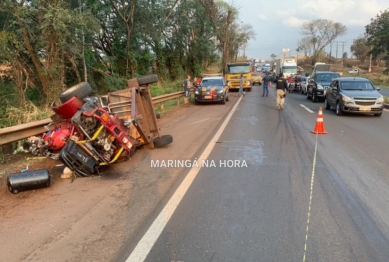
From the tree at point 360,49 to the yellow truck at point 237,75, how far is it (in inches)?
2791

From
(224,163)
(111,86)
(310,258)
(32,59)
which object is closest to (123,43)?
(111,86)

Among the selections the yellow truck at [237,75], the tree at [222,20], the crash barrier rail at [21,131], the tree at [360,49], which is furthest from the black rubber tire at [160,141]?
the tree at [360,49]

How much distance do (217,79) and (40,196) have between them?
1753 centimetres

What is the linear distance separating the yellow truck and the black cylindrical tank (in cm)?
2645

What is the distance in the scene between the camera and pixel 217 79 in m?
21.9

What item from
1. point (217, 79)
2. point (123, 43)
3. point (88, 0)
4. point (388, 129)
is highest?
point (88, 0)

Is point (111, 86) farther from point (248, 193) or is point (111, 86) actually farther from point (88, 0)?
point (248, 193)

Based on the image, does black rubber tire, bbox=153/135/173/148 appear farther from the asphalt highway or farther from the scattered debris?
the scattered debris

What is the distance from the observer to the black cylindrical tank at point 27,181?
5.39 meters

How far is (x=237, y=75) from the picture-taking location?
3228 centimetres

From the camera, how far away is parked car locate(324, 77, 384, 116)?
47.7 ft

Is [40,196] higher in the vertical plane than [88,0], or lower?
lower

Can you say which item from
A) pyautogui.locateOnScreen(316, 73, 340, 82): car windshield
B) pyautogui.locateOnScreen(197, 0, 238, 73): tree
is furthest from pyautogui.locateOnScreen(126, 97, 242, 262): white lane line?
pyautogui.locateOnScreen(197, 0, 238, 73): tree

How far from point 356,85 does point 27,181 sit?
1492cm
